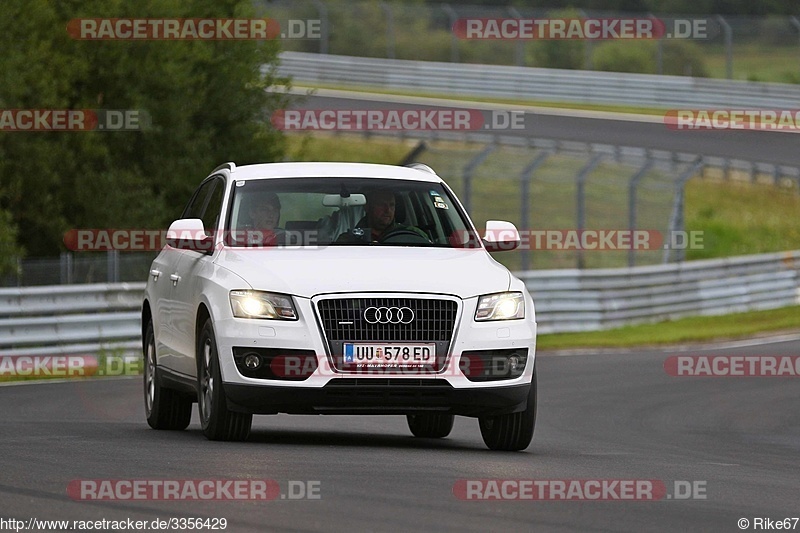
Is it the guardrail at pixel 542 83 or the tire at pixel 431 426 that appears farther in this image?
the guardrail at pixel 542 83

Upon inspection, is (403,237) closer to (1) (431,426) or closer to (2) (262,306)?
(2) (262,306)

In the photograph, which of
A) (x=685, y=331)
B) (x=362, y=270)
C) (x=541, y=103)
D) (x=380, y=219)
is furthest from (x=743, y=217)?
(x=362, y=270)

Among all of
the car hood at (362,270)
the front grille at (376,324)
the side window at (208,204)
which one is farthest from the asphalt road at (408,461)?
the side window at (208,204)

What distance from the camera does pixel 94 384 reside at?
57.4 ft

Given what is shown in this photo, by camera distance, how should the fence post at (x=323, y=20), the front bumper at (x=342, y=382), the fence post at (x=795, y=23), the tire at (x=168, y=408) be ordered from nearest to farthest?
1. the front bumper at (x=342, y=382)
2. the tire at (x=168, y=408)
3. the fence post at (x=795, y=23)
4. the fence post at (x=323, y=20)

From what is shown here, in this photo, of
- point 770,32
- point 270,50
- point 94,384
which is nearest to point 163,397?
point 94,384

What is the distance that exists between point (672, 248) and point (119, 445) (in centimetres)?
2219

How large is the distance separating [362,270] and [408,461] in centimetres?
126

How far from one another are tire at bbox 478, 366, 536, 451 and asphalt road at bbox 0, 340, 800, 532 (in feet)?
0.36

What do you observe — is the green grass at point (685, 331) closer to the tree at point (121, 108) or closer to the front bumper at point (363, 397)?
the tree at point (121, 108)

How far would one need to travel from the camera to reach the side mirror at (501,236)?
11.3 m

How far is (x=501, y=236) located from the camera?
11.3 meters

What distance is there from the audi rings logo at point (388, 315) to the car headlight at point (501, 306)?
427 mm

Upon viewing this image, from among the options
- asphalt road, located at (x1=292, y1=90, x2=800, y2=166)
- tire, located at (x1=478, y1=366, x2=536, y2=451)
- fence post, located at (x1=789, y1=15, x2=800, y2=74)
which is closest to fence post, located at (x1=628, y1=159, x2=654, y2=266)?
asphalt road, located at (x1=292, y1=90, x2=800, y2=166)
